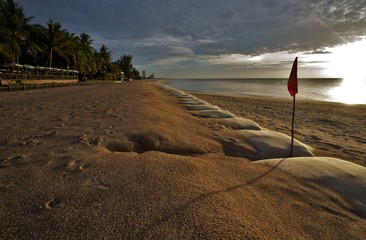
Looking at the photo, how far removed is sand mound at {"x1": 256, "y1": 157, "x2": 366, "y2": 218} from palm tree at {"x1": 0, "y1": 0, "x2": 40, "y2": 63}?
2697 centimetres

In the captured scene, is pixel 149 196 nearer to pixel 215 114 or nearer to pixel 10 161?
pixel 10 161

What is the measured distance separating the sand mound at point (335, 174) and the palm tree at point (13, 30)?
1062 inches

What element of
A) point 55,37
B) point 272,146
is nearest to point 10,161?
point 272,146

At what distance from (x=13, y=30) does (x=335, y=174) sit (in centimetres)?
3372

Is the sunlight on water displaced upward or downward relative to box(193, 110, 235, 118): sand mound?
upward

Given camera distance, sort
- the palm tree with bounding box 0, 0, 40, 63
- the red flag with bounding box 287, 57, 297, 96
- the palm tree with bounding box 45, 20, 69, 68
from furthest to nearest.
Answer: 1. the palm tree with bounding box 45, 20, 69, 68
2. the palm tree with bounding box 0, 0, 40, 63
3. the red flag with bounding box 287, 57, 297, 96

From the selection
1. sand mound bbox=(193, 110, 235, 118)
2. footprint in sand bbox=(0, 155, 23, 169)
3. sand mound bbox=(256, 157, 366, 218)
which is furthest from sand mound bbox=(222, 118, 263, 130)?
footprint in sand bbox=(0, 155, 23, 169)

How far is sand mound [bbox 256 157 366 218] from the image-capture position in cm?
250

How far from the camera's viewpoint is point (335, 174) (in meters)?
2.96

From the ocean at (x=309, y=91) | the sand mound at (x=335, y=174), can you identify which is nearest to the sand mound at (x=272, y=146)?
the sand mound at (x=335, y=174)

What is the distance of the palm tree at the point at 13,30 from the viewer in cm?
2095

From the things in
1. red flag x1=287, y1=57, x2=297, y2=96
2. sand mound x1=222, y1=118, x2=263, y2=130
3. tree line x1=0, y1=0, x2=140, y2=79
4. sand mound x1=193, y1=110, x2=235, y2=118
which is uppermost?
tree line x1=0, y1=0, x2=140, y2=79

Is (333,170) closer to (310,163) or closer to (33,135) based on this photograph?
(310,163)

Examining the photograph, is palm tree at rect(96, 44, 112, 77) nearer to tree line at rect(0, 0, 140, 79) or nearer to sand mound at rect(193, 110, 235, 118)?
tree line at rect(0, 0, 140, 79)
